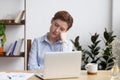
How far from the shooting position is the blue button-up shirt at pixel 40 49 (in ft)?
8.93

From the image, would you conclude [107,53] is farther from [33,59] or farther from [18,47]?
[33,59]

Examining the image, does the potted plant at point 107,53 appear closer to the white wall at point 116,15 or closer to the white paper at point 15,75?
the white wall at point 116,15

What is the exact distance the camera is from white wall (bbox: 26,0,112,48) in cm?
414

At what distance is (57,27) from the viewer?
281cm

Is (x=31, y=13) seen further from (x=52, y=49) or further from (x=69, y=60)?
(x=69, y=60)

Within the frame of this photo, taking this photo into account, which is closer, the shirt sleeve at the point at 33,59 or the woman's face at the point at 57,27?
the shirt sleeve at the point at 33,59

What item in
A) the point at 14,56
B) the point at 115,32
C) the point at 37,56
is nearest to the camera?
the point at 37,56

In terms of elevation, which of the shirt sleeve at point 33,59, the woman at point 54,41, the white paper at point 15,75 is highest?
the woman at point 54,41

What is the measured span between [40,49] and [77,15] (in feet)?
5.09

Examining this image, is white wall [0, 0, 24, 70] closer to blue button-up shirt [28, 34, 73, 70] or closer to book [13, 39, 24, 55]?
book [13, 39, 24, 55]

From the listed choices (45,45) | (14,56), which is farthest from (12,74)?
(14,56)

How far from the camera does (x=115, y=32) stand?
423 centimetres

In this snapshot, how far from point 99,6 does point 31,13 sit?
1.12 meters

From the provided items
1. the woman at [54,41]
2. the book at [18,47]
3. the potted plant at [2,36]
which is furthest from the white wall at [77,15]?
the woman at [54,41]
